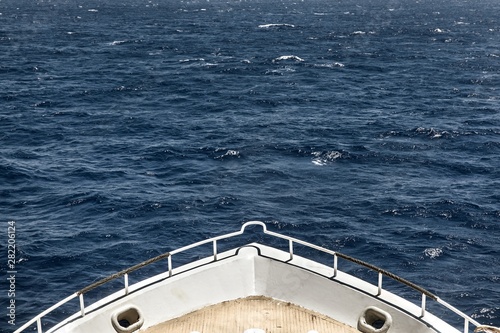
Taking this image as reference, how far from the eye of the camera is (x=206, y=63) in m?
138

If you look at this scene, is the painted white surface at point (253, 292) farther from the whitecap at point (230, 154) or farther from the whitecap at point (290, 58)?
the whitecap at point (290, 58)

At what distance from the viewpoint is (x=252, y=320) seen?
24.6m

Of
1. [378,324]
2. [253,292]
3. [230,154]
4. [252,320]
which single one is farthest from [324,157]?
[252,320]

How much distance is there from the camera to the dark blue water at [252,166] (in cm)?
5175

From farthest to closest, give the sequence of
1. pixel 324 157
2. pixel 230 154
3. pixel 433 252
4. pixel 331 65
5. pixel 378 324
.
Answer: pixel 331 65 < pixel 230 154 < pixel 324 157 < pixel 433 252 < pixel 378 324

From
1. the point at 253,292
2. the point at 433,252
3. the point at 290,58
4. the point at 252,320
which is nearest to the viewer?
the point at 252,320

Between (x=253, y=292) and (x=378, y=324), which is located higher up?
(x=253, y=292)

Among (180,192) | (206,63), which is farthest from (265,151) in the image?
(206,63)

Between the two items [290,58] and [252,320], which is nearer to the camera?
[252,320]

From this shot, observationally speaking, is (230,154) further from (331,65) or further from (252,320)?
(331,65)

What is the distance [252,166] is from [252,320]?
45.1 meters

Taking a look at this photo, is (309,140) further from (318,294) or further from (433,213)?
(318,294)

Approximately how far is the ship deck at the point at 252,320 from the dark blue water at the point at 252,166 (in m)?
22.9

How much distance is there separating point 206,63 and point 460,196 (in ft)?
280
